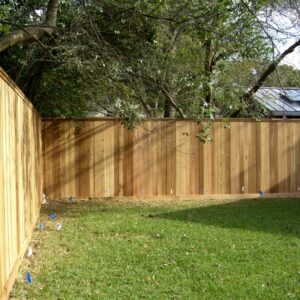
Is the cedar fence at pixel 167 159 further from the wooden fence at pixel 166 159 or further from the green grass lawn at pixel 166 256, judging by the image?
the green grass lawn at pixel 166 256

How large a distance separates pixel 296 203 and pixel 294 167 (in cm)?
143

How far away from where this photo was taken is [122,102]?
816 centimetres

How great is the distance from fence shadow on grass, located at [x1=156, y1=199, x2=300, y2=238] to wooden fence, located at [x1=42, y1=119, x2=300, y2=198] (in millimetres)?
875

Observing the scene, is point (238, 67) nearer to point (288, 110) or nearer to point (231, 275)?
point (288, 110)

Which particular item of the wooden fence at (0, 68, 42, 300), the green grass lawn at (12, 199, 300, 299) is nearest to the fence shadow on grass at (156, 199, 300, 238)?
the green grass lawn at (12, 199, 300, 299)

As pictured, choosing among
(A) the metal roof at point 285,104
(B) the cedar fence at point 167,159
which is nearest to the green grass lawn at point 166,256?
(B) the cedar fence at point 167,159

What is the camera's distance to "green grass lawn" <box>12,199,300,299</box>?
4.57 meters

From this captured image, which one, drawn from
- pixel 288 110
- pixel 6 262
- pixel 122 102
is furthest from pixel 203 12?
pixel 288 110

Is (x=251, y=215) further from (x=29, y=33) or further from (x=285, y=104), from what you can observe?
(x=285, y=104)

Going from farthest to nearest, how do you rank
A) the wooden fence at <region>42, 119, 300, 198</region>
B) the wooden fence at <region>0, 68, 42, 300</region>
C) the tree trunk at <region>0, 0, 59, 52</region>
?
the wooden fence at <region>42, 119, 300, 198</region> < the tree trunk at <region>0, 0, 59, 52</region> < the wooden fence at <region>0, 68, 42, 300</region>

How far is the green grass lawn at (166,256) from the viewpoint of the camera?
457 centimetres

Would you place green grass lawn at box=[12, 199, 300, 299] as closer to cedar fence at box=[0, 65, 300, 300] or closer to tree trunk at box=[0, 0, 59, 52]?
cedar fence at box=[0, 65, 300, 300]

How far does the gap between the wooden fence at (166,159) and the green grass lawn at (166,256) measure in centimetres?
157

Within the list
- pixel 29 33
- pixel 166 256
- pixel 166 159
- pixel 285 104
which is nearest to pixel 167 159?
pixel 166 159
